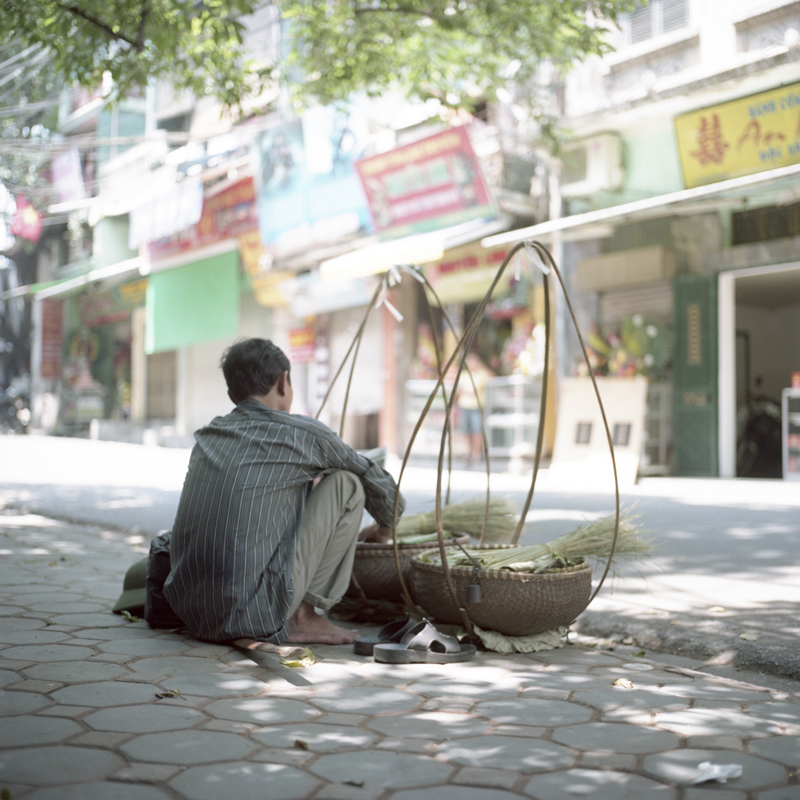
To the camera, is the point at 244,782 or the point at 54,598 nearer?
the point at 244,782

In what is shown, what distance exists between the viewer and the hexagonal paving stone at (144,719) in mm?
2094

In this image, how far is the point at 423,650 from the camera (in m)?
2.81

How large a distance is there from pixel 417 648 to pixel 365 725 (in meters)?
0.67

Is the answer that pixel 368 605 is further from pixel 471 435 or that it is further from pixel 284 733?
pixel 471 435

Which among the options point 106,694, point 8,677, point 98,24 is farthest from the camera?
point 98,24

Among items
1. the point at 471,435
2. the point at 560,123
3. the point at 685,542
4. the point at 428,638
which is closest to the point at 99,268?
the point at 471,435

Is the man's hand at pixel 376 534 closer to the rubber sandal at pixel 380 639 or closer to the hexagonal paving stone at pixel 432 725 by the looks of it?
the rubber sandal at pixel 380 639

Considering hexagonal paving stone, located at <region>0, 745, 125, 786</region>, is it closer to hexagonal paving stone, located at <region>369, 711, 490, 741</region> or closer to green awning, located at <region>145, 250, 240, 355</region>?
hexagonal paving stone, located at <region>369, 711, 490, 741</region>

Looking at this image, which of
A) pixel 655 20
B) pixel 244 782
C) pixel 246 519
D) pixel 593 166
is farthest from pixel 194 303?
pixel 244 782

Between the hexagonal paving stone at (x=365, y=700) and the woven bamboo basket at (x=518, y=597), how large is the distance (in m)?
Answer: 0.53

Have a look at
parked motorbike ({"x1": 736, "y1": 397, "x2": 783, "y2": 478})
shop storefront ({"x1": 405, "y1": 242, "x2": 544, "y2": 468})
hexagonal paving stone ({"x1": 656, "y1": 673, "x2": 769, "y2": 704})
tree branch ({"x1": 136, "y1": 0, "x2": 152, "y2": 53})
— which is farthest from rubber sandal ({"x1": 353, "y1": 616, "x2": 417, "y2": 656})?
parked motorbike ({"x1": 736, "y1": 397, "x2": 783, "y2": 478})

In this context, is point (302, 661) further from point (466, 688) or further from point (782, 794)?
point (782, 794)

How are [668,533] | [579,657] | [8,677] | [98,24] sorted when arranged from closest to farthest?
[8,677] < [579,657] < [98,24] < [668,533]

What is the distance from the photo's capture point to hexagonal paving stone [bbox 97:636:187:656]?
2.83 m
